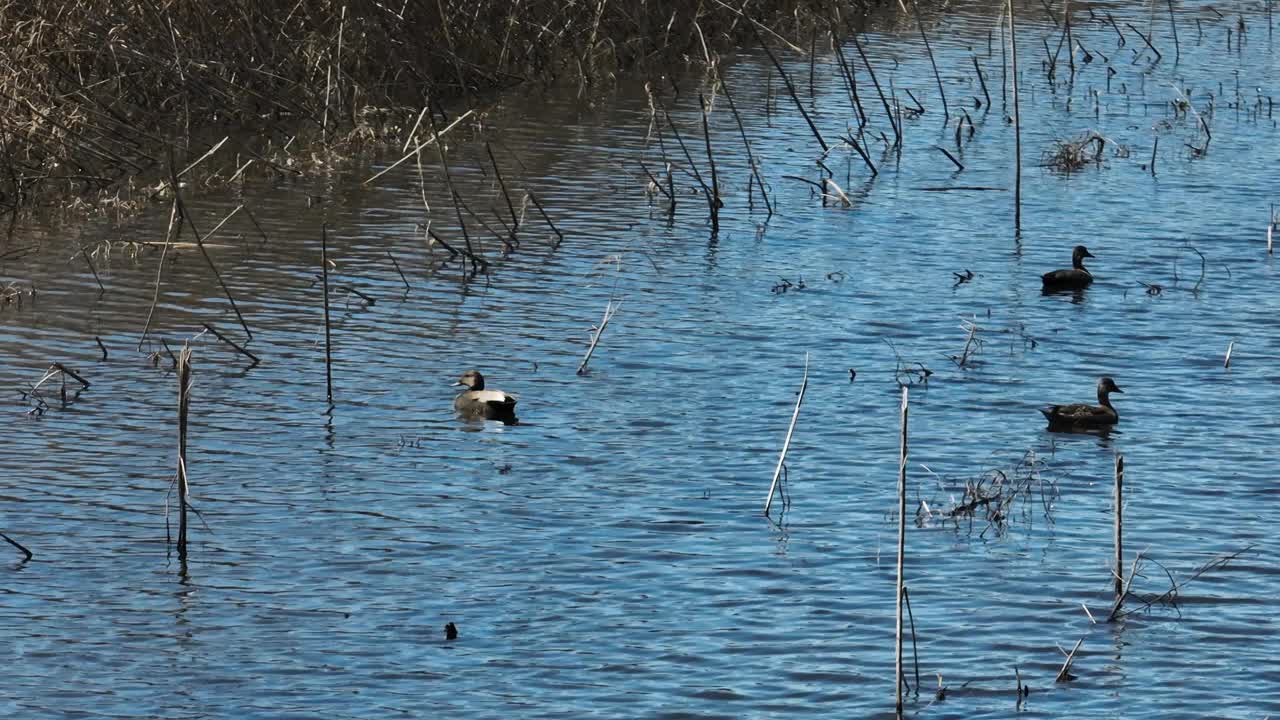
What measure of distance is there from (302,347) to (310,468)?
12.3 ft

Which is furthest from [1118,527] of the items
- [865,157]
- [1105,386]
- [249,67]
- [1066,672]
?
[249,67]

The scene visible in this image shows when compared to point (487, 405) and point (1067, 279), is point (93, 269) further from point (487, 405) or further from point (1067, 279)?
point (1067, 279)

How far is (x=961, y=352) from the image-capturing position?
707 inches

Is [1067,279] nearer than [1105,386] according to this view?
No

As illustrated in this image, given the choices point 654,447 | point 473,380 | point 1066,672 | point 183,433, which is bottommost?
point 654,447

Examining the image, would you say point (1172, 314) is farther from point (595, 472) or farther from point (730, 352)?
point (595, 472)

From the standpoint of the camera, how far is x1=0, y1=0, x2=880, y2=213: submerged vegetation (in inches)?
950

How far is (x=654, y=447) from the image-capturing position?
49.6 ft

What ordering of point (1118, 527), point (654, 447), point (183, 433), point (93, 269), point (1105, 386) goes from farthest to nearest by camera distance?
point (93, 269), point (1105, 386), point (654, 447), point (183, 433), point (1118, 527)

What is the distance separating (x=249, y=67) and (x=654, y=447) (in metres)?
14.0

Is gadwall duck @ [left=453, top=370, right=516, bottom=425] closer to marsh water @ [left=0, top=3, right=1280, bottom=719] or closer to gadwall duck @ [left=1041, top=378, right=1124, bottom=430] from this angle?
marsh water @ [left=0, top=3, right=1280, bottom=719]

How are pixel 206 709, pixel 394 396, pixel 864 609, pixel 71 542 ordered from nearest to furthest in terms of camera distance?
pixel 206 709
pixel 864 609
pixel 71 542
pixel 394 396

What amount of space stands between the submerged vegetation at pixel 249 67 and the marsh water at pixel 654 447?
1.42 m

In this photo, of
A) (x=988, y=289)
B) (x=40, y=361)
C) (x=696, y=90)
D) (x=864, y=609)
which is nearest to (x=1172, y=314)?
(x=988, y=289)
